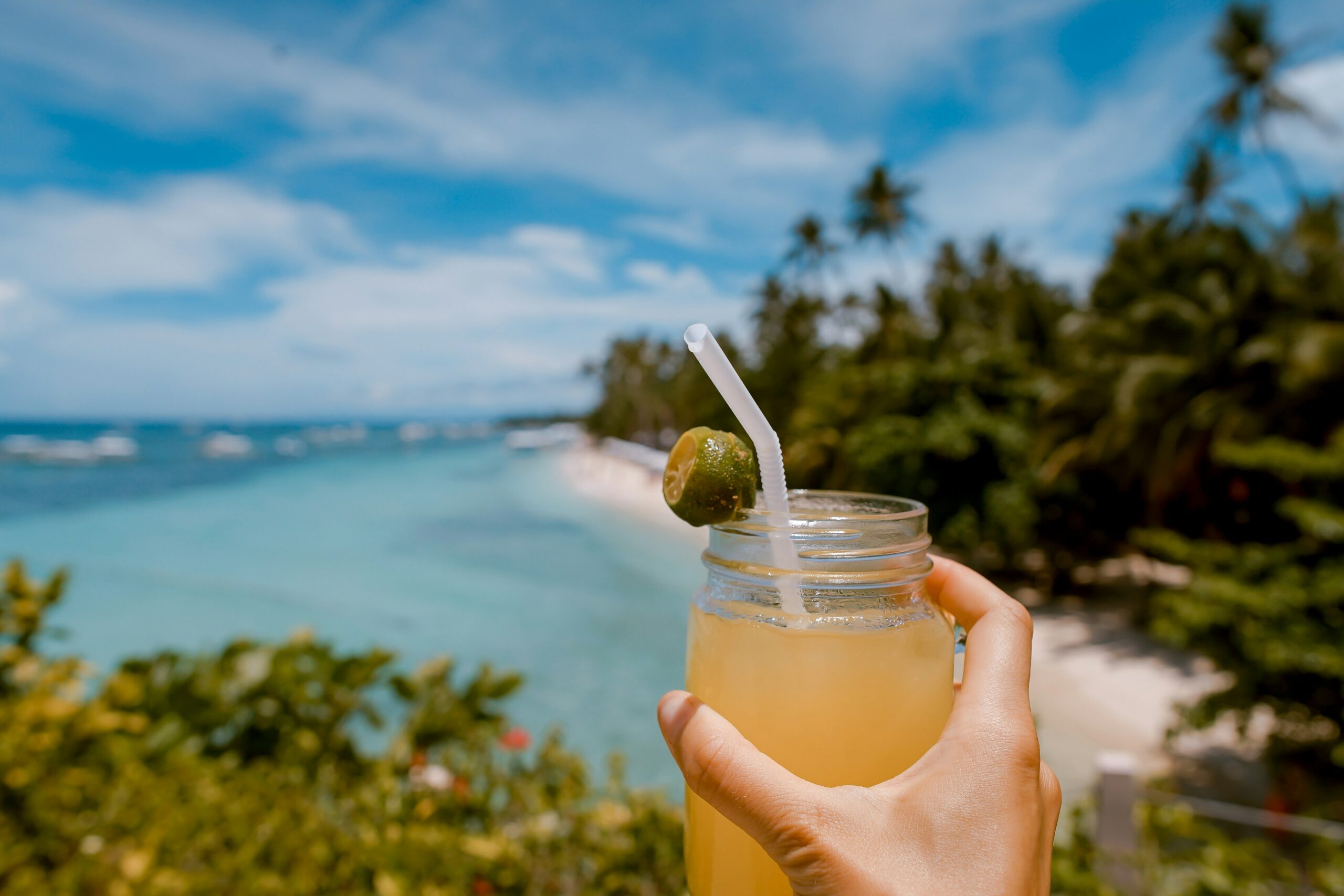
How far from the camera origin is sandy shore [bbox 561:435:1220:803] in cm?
729

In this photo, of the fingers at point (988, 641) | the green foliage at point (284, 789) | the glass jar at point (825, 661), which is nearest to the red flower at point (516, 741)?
the green foliage at point (284, 789)

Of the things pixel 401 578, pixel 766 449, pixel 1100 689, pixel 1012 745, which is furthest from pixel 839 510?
pixel 401 578

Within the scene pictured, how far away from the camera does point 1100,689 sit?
880cm

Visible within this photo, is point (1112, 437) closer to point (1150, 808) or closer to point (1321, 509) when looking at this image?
point (1321, 509)

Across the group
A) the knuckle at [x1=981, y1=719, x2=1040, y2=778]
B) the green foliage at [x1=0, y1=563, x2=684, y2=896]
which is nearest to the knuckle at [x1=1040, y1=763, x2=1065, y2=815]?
the knuckle at [x1=981, y1=719, x2=1040, y2=778]

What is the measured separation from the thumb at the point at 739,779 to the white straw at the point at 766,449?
0.22 m

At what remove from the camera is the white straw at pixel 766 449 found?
3.32 feet

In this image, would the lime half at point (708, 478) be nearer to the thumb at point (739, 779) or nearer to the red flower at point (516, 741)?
the thumb at point (739, 779)

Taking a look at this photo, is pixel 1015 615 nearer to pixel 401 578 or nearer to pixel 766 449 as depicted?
pixel 766 449

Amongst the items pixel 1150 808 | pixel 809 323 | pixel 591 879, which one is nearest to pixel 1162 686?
pixel 1150 808

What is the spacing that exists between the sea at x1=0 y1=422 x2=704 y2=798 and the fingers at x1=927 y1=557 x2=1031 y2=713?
3.43 metres

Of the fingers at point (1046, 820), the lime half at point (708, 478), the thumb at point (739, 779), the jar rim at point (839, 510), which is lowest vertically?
the fingers at point (1046, 820)

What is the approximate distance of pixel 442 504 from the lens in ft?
95.3

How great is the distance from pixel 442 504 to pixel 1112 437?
80.7 feet
